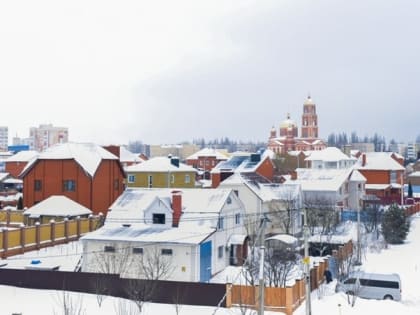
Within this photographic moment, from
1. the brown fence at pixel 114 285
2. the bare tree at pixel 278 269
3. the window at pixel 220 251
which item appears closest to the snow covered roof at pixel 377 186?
the bare tree at pixel 278 269

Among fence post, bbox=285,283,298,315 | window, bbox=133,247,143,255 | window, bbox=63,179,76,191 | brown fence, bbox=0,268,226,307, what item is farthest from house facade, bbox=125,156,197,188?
fence post, bbox=285,283,298,315

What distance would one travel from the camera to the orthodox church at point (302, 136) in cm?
12475

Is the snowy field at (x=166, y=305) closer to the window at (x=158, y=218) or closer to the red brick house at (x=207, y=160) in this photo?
the window at (x=158, y=218)

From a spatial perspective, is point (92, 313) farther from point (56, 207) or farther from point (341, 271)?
point (56, 207)

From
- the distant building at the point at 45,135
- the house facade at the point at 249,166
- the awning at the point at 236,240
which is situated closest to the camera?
the awning at the point at 236,240

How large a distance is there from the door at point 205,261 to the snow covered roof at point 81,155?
59.7ft

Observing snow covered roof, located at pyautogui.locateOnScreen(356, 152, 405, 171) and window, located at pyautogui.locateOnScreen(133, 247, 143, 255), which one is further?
snow covered roof, located at pyautogui.locateOnScreen(356, 152, 405, 171)

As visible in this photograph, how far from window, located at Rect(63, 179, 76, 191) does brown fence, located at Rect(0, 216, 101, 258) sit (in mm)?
5145

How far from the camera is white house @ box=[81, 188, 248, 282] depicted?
2627 centimetres

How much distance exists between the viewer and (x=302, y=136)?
131 metres

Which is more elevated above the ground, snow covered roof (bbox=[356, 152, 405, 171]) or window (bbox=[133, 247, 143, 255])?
snow covered roof (bbox=[356, 152, 405, 171])

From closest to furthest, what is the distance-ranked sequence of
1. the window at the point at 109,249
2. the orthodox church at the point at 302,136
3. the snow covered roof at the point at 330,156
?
1. the window at the point at 109,249
2. the snow covered roof at the point at 330,156
3. the orthodox church at the point at 302,136

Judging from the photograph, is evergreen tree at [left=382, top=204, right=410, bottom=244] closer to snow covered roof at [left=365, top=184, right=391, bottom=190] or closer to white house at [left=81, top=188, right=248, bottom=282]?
white house at [left=81, top=188, right=248, bottom=282]

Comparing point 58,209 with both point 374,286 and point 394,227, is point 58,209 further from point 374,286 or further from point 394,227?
point 394,227
